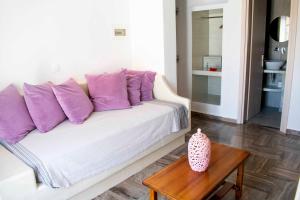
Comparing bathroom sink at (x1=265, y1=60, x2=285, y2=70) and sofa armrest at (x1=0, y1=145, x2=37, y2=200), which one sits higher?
bathroom sink at (x1=265, y1=60, x2=285, y2=70)

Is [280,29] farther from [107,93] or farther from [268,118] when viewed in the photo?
[107,93]

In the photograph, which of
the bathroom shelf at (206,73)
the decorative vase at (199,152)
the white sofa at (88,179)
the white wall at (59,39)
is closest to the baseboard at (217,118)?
the bathroom shelf at (206,73)

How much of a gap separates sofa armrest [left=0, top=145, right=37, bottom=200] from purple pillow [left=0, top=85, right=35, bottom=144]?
33 cm

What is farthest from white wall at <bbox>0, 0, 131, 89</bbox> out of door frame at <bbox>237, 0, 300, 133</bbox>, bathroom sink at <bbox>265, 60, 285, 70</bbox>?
bathroom sink at <bbox>265, 60, 285, 70</bbox>

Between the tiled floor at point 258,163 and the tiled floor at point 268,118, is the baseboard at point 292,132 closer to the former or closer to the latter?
the tiled floor at point 258,163

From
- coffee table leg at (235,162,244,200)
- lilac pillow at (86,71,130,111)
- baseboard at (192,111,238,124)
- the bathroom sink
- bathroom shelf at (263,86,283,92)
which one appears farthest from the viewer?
bathroom shelf at (263,86,283,92)

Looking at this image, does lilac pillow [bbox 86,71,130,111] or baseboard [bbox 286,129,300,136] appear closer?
lilac pillow [bbox 86,71,130,111]

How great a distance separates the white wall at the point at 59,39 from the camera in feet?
8.13

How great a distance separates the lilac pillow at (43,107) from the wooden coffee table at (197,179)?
117 cm

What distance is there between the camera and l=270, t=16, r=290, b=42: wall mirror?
167 inches

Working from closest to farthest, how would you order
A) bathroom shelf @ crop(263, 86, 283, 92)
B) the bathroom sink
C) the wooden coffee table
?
the wooden coffee table < the bathroom sink < bathroom shelf @ crop(263, 86, 283, 92)

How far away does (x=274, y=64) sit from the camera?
165 inches

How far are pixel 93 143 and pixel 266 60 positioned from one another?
3668 millimetres

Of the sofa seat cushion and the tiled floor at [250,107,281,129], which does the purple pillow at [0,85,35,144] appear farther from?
the tiled floor at [250,107,281,129]
